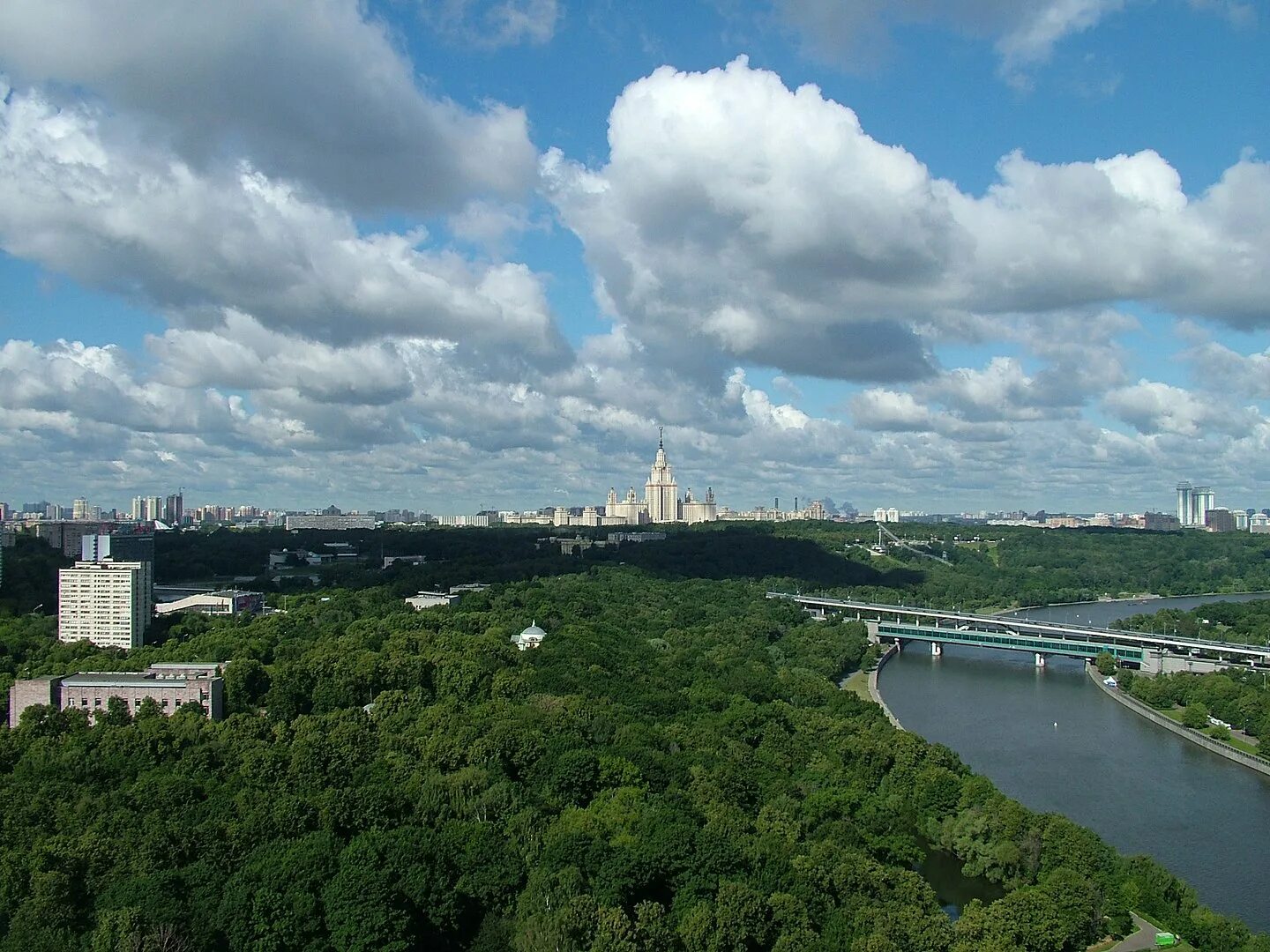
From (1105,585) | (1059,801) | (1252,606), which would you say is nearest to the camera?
(1059,801)

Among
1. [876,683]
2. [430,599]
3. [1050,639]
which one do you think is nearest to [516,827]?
[876,683]

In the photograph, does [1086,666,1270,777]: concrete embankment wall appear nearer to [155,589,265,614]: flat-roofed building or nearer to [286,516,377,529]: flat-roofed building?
[155,589,265,614]: flat-roofed building

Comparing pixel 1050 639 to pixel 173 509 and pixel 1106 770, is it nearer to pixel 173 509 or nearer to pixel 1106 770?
pixel 1106 770

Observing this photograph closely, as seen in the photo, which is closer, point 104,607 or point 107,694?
point 107,694

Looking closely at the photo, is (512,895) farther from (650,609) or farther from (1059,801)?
(650,609)

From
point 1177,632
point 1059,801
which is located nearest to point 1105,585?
point 1177,632

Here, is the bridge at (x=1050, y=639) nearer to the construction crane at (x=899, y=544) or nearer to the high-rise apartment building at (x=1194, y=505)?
the construction crane at (x=899, y=544)
